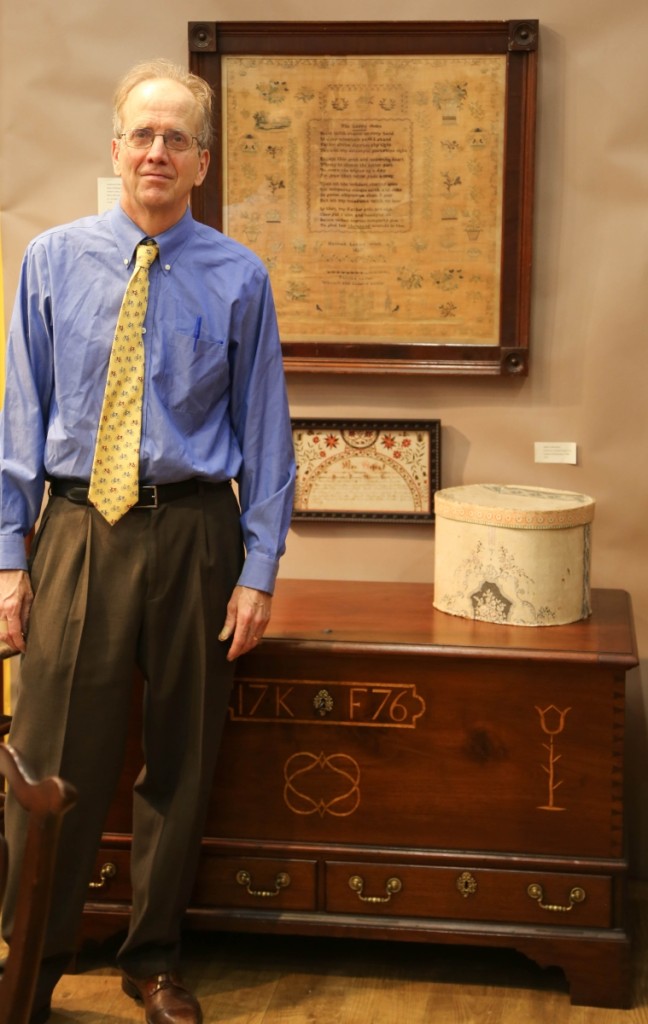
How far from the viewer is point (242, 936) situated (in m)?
2.91

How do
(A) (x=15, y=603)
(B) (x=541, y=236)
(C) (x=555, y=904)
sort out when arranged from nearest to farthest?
(A) (x=15, y=603) → (C) (x=555, y=904) → (B) (x=541, y=236)

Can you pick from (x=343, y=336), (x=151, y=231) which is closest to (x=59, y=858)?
(x=151, y=231)

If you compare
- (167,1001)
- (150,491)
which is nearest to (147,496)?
(150,491)

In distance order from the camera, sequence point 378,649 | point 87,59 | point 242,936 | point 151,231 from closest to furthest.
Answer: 1. point 151,231
2. point 378,649
3. point 242,936
4. point 87,59

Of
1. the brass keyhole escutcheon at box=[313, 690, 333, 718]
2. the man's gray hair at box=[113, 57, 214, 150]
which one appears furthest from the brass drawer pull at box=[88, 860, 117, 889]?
the man's gray hair at box=[113, 57, 214, 150]

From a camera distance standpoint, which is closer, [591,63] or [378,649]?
[378,649]

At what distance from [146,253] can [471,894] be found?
4.73ft

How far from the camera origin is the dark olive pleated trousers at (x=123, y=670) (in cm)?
237

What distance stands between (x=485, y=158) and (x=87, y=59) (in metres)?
1.00

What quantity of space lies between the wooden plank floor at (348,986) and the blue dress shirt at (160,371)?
0.87 metres

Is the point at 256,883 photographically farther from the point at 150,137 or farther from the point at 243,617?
the point at 150,137

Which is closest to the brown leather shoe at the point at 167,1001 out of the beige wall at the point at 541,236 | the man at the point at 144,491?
the man at the point at 144,491

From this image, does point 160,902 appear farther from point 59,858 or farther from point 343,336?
point 343,336

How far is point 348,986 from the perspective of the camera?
2695 millimetres
